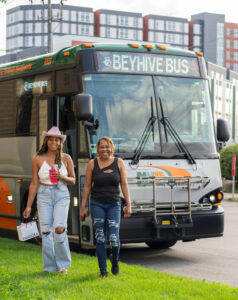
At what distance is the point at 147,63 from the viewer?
10742 mm

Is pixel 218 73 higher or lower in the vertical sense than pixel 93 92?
higher

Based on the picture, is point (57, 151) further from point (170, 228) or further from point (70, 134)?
point (170, 228)

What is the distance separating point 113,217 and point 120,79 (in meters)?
3.18

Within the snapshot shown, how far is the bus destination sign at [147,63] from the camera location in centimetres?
1045

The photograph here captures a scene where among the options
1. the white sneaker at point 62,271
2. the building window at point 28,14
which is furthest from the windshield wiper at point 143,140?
the building window at point 28,14

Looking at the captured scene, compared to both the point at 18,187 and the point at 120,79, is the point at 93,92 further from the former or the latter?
the point at 18,187

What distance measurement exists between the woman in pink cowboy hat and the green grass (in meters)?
0.23

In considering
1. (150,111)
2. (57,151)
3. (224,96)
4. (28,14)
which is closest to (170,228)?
(150,111)

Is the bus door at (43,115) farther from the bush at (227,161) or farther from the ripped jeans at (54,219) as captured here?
the bush at (227,161)

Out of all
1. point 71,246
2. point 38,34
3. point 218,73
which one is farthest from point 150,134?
point 38,34

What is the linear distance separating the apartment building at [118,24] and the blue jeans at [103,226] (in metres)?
145

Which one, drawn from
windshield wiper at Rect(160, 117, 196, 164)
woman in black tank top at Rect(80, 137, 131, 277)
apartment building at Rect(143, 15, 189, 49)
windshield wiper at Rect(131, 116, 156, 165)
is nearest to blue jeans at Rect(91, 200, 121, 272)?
woman in black tank top at Rect(80, 137, 131, 277)

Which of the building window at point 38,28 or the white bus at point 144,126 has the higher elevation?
the building window at point 38,28

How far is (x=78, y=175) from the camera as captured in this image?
10.2 meters
